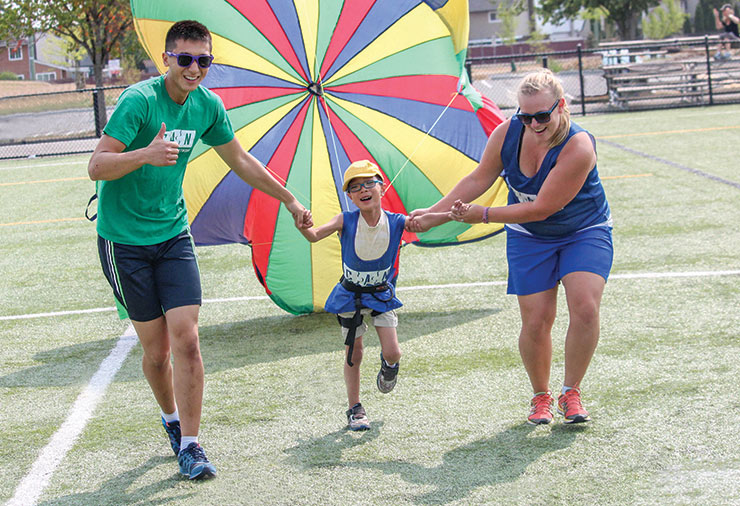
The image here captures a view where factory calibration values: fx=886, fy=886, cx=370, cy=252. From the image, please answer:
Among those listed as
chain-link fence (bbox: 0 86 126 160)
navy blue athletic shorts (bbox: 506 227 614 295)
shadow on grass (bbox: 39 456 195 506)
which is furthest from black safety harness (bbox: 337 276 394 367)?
→ chain-link fence (bbox: 0 86 126 160)

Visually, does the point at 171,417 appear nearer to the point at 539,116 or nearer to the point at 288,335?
the point at 288,335

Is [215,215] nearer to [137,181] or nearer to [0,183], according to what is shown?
[137,181]

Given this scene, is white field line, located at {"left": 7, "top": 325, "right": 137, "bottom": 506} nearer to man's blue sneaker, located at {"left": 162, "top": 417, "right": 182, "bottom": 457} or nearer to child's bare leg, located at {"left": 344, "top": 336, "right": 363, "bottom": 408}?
man's blue sneaker, located at {"left": 162, "top": 417, "right": 182, "bottom": 457}

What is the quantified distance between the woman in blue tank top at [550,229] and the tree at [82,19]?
75.7 ft

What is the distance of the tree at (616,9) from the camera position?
146 ft

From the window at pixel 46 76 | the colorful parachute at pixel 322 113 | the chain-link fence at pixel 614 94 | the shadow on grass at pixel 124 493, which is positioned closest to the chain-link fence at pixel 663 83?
the chain-link fence at pixel 614 94

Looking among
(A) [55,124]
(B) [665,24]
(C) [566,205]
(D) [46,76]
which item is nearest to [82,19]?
(A) [55,124]

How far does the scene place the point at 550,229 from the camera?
4.45 m

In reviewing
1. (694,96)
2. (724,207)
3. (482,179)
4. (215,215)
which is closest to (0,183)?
(215,215)

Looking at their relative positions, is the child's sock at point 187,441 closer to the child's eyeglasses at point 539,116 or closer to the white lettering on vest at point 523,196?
the white lettering on vest at point 523,196

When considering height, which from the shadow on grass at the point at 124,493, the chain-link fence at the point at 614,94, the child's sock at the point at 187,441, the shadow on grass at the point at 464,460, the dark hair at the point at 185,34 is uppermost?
the chain-link fence at the point at 614,94

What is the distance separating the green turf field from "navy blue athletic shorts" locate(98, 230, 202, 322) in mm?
790

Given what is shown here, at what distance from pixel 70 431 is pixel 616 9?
145 ft

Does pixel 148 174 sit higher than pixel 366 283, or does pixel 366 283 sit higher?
pixel 148 174
